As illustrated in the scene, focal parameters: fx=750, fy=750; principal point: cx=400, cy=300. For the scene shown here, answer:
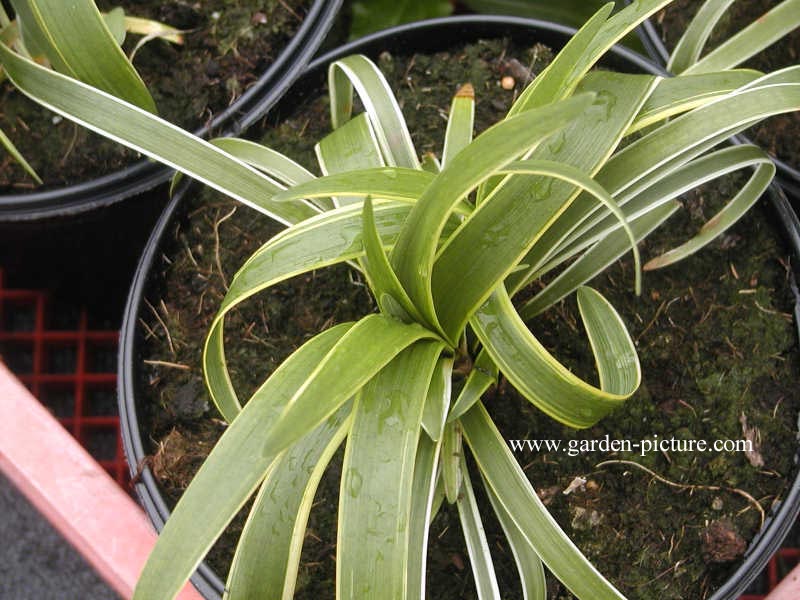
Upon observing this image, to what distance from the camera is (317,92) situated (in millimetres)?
1071

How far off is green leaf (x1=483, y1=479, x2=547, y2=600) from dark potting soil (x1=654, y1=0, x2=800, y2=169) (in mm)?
690

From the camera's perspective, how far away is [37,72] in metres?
0.79

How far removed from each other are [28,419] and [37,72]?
0.40 m

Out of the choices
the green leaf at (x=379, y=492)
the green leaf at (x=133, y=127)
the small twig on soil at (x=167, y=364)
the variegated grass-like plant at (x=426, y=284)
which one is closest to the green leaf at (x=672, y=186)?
the variegated grass-like plant at (x=426, y=284)

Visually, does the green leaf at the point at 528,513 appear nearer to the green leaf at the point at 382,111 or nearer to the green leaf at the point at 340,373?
the green leaf at the point at 340,373

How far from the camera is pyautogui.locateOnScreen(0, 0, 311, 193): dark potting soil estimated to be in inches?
42.4

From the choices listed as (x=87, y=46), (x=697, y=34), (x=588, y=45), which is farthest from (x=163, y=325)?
(x=697, y=34)

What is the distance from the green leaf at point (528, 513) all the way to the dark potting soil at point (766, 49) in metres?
0.65

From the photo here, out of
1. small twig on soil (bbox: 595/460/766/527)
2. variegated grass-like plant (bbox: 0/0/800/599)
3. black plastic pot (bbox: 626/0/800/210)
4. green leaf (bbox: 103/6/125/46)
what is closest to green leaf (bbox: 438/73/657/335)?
variegated grass-like plant (bbox: 0/0/800/599)

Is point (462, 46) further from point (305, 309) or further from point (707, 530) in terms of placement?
point (707, 530)

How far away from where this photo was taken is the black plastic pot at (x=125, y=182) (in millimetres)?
1018

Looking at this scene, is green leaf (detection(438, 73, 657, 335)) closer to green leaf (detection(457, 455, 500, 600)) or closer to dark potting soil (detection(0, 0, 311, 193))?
green leaf (detection(457, 455, 500, 600))

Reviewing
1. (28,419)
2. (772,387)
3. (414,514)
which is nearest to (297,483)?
(414,514)

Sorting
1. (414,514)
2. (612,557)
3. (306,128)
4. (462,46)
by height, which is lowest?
(612,557)
